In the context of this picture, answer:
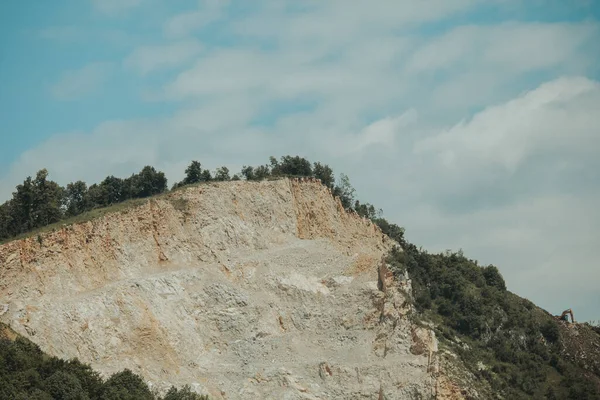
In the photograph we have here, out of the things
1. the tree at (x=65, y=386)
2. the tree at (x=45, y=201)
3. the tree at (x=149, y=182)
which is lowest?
the tree at (x=65, y=386)

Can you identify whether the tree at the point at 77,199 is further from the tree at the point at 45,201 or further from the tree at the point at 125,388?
the tree at the point at 125,388

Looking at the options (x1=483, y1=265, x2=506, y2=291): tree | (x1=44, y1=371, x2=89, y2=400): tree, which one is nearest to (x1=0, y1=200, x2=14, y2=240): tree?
(x1=44, y1=371, x2=89, y2=400): tree

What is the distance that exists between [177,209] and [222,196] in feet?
14.4

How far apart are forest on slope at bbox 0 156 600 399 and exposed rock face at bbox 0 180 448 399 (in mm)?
5020

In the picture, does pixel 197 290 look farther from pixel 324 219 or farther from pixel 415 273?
pixel 415 273

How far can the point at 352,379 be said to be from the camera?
72500mm

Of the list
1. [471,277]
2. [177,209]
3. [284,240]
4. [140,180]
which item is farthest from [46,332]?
[471,277]

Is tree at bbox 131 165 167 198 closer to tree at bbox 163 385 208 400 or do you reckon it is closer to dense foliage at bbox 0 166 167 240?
dense foliage at bbox 0 166 167 240

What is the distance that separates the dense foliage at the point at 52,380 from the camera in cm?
6341

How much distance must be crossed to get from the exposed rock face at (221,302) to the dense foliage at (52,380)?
5.07 feet

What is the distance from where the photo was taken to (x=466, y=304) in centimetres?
8812

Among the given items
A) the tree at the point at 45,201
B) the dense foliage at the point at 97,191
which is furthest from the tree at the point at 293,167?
the tree at the point at 45,201

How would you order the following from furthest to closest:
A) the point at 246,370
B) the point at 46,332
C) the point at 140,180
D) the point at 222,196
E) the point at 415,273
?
the point at 140,180
the point at 415,273
the point at 222,196
the point at 246,370
the point at 46,332

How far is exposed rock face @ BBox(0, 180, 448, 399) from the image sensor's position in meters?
68.9
